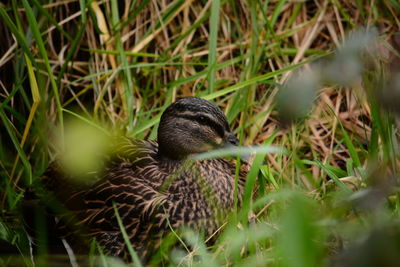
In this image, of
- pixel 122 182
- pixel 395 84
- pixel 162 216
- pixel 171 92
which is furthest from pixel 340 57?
pixel 171 92

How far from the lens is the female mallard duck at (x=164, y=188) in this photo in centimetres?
294

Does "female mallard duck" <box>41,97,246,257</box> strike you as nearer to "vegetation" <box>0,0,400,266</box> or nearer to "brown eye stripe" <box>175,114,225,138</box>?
"brown eye stripe" <box>175,114,225,138</box>

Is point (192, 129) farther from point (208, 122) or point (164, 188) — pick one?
point (164, 188)

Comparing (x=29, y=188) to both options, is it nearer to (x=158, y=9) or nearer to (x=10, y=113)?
(x=10, y=113)

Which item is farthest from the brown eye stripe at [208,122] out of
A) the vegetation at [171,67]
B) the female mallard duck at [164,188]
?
the vegetation at [171,67]

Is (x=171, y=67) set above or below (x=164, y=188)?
above

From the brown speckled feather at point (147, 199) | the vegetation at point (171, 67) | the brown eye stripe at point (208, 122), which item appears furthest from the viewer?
the vegetation at point (171, 67)

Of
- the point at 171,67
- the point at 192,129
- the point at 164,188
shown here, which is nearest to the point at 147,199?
the point at 164,188

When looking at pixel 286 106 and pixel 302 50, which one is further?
pixel 302 50

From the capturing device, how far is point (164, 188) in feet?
9.86

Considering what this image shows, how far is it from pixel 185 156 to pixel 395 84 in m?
2.24

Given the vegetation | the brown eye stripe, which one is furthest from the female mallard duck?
the vegetation

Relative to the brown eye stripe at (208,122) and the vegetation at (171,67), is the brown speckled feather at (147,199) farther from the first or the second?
the vegetation at (171,67)

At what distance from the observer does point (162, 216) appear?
9.54ft
